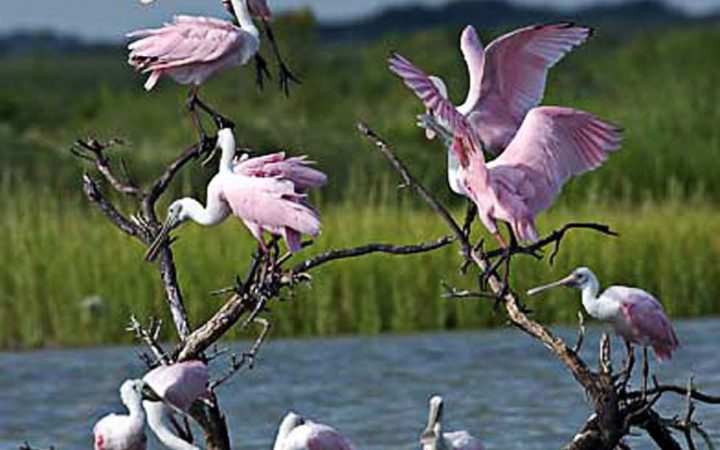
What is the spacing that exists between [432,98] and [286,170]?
50 centimetres

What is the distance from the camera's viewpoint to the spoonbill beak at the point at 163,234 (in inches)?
327

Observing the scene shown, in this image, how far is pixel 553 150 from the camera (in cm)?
831

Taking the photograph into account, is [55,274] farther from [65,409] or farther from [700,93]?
[700,93]

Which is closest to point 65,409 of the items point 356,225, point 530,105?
point 356,225

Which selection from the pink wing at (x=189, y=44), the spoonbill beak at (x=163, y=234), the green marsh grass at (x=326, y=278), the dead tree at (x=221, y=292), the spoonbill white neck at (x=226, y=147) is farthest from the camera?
the green marsh grass at (x=326, y=278)

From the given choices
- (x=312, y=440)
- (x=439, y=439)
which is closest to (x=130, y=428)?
(x=312, y=440)

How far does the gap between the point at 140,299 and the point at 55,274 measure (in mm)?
570

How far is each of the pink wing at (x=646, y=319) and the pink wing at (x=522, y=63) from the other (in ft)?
2.29

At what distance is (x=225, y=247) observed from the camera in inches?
589

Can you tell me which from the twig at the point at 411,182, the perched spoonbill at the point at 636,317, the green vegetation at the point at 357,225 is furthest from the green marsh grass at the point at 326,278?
the twig at the point at 411,182

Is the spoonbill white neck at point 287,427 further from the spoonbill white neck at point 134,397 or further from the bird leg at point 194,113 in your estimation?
the bird leg at point 194,113

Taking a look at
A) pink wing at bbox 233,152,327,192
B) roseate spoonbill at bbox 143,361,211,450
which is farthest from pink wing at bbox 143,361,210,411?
Result: pink wing at bbox 233,152,327,192

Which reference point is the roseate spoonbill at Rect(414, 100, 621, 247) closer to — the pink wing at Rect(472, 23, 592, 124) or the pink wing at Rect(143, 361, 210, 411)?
the pink wing at Rect(472, 23, 592, 124)

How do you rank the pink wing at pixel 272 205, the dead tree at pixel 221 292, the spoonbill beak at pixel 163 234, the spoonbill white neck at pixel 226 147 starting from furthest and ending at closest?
the spoonbill beak at pixel 163 234 < the spoonbill white neck at pixel 226 147 < the pink wing at pixel 272 205 < the dead tree at pixel 221 292
